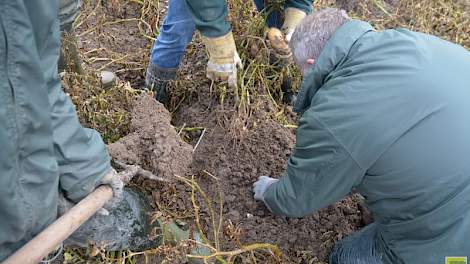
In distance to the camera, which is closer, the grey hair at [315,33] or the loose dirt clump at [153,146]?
the grey hair at [315,33]

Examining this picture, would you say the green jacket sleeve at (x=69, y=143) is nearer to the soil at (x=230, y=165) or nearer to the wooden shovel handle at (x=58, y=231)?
the wooden shovel handle at (x=58, y=231)

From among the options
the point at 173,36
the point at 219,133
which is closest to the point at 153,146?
the point at 219,133

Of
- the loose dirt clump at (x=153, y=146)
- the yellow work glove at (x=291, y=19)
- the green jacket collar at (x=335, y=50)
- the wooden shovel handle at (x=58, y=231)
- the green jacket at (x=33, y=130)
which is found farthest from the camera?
the yellow work glove at (x=291, y=19)

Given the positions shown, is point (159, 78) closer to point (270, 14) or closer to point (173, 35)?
point (173, 35)

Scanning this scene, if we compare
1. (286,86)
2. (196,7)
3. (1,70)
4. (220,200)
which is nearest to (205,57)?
(286,86)

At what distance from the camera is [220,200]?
2248mm

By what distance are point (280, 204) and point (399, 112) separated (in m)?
0.66

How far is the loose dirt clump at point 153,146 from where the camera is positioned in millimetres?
2154

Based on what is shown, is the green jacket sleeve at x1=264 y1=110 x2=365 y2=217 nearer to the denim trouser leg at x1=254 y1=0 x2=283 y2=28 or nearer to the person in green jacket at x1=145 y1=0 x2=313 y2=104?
the person in green jacket at x1=145 y1=0 x2=313 y2=104

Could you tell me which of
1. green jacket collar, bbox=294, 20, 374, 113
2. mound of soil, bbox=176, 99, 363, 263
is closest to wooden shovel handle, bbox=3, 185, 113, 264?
mound of soil, bbox=176, 99, 363, 263

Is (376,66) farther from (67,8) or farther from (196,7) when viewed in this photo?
(67,8)

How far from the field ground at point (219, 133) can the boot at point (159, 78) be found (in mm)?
58

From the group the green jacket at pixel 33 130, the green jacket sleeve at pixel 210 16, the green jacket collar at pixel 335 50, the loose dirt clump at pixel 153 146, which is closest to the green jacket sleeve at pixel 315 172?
the green jacket collar at pixel 335 50

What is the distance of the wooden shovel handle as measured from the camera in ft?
4.30
